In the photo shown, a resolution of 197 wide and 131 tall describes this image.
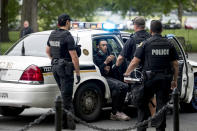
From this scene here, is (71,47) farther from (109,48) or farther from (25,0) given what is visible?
(25,0)

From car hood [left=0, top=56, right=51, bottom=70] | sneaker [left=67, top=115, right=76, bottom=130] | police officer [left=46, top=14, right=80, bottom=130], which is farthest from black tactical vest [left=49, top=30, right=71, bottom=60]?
sneaker [left=67, top=115, right=76, bottom=130]

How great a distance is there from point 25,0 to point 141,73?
2437cm

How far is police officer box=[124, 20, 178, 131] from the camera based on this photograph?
859 cm

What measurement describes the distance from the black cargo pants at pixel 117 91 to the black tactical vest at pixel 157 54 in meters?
2.12

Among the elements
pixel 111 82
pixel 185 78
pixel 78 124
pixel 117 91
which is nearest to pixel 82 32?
pixel 111 82

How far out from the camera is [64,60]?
9703mm

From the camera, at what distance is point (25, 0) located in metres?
32.8

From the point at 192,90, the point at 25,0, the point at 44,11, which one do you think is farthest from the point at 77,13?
the point at 192,90

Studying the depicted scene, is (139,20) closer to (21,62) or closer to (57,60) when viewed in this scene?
(57,60)

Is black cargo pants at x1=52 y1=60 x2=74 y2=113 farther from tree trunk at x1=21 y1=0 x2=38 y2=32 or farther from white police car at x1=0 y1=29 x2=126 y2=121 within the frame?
tree trunk at x1=21 y1=0 x2=38 y2=32

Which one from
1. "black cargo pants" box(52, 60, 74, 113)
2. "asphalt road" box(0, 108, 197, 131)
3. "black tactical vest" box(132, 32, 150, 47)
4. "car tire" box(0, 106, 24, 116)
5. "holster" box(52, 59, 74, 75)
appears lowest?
"asphalt road" box(0, 108, 197, 131)

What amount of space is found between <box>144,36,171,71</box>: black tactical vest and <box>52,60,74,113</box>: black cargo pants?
57.6 inches

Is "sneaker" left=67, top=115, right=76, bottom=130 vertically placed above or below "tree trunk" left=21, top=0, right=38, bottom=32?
below

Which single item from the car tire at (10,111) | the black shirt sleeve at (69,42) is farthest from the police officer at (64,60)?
the car tire at (10,111)
